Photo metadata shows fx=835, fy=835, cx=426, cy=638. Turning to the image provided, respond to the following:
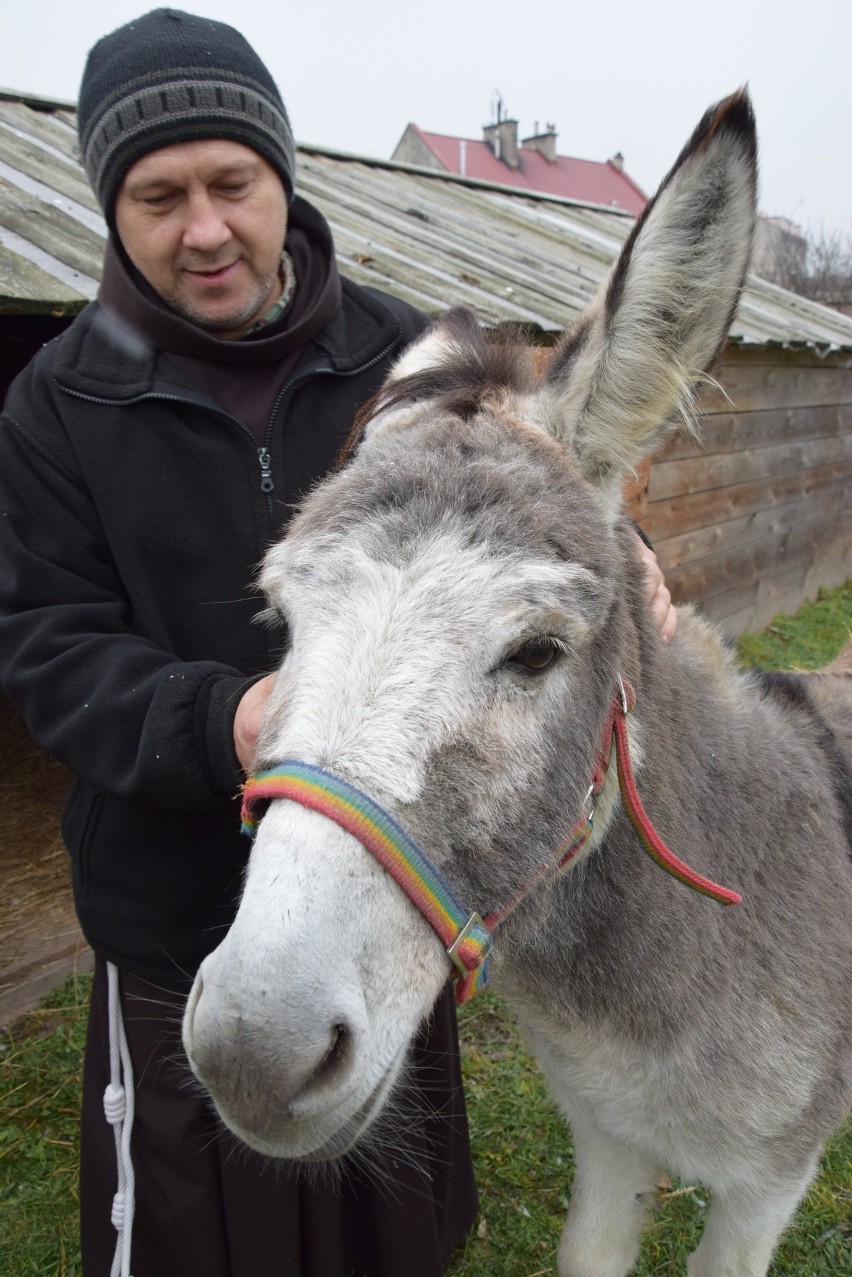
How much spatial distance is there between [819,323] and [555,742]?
38.0 feet

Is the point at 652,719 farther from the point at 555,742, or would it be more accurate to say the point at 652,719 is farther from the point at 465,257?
the point at 465,257

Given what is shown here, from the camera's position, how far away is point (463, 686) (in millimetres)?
1331

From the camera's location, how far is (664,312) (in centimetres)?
159

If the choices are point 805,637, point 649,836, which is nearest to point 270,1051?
point 649,836

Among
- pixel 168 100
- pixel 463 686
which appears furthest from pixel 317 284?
pixel 463 686

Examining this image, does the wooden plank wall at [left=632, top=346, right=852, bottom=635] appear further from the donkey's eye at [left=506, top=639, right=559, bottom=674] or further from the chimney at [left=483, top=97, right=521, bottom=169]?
the chimney at [left=483, top=97, right=521, bottom=169]

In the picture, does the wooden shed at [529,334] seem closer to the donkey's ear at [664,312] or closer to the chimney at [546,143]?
the donkey's ear at [664,312]

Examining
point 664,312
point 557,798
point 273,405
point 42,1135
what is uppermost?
point 664,312

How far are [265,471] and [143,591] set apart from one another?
1.35 ft

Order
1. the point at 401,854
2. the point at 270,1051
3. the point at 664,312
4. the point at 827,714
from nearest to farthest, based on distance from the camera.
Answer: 1. the point at 270,1051
2. the point at 401,854
3. the point at 664,312
4. the point at 827,714

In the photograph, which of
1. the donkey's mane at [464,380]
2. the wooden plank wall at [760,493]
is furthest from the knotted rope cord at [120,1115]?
the wooden plank wall at [760,493]

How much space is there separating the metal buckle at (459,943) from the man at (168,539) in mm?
602

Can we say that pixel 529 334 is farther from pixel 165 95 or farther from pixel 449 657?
pixel 449 657

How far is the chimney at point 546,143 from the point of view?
38.4 meters
